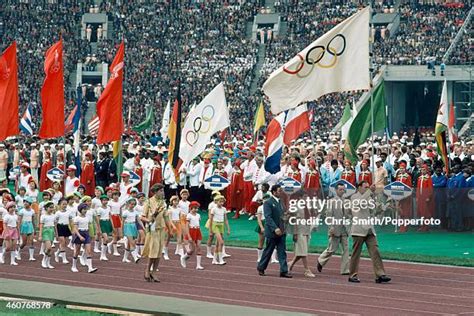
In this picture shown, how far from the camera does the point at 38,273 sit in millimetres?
25219

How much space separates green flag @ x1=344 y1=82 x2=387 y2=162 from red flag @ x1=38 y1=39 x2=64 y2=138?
20.4 feet

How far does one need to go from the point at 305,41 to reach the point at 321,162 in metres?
32.9

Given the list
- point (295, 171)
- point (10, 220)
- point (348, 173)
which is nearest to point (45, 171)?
point (295, 171)

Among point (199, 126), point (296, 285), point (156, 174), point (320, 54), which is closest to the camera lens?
point (296, 285)

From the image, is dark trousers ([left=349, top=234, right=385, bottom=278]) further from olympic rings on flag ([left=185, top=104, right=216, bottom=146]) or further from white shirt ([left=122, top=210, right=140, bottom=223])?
olympic rings on flag ([left=185, top=104, right=216, bottom=146])

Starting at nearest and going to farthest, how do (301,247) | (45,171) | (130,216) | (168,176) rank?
1. (301,247)
2. (130,216)
3. (168,176)
4. (45,171)

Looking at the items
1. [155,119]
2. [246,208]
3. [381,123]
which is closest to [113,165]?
[246,208]

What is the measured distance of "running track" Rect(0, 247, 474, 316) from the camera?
20.9m

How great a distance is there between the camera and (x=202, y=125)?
31.8 metres

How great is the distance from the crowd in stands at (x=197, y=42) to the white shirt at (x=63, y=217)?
108ft

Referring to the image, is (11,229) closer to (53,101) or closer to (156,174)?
(53,101)

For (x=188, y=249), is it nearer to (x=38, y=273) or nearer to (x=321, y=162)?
(x=38, y=273)

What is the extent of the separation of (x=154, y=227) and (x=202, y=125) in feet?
27.1

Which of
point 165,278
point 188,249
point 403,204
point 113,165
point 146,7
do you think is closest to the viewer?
point 165,278
